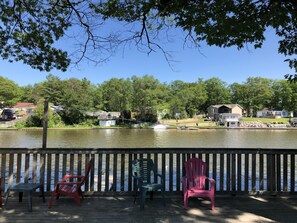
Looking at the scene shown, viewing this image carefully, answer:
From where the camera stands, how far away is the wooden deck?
291 cm

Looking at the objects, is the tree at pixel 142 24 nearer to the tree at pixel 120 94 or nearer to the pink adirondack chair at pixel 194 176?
the pink adirondack chair at pixel 194 176

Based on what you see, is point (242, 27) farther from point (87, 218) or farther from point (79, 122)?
point (79, 122)

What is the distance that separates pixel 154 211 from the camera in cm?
318

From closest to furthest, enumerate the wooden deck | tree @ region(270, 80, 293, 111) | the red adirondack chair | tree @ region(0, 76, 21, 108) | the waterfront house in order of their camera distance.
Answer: the wooden deck, the red adirondack chair, tree @ region(0, 76, 21, 108), the waterfront house, tree @ region(270, 80, 293, 111)

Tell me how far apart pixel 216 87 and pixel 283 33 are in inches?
2852

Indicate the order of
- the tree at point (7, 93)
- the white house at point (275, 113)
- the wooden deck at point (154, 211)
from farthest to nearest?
the white house at point (275, 113)
the tree at point (7, 93)
the wooden deck at point (154, 211)

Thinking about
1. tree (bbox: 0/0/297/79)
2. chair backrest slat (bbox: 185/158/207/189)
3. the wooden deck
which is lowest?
the wooden deck

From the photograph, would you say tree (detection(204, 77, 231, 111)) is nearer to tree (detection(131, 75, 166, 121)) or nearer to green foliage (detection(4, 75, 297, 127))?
green foliage (detection(4, 75, 297, 127))

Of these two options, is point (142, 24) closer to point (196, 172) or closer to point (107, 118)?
point (196, 172)

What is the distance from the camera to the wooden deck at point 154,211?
2.91 m

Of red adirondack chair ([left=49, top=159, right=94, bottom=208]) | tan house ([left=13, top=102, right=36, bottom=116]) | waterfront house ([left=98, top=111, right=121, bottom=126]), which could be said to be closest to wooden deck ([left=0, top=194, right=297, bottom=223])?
red adirondack chair ([left=49, top=159, right=94, bottom=208])

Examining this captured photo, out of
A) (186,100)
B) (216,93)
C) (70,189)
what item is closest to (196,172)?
(70,189)

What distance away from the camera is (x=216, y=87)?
241 feet

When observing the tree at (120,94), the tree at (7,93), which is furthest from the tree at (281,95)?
the tree at (7,93)
